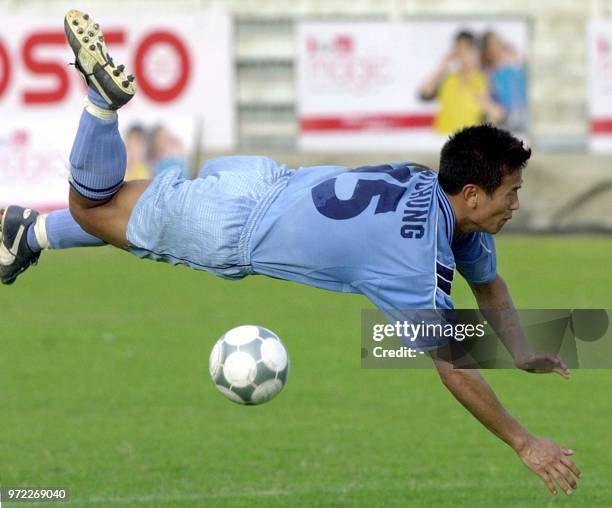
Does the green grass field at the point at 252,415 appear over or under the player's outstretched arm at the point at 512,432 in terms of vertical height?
under

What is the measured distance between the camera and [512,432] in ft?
21.2

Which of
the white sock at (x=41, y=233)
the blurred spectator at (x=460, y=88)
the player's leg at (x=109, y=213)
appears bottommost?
the blurred spectator at (x=460, y=88)

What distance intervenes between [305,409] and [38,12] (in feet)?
46.7

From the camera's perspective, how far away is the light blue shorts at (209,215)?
7.28 m

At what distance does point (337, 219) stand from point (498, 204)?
2.58ft

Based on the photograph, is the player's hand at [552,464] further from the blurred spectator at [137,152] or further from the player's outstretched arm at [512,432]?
the blurred spectator at [137,152]

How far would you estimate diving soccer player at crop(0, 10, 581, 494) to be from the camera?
22.2 feet

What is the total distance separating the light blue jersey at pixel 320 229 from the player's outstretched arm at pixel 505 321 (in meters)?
0.12

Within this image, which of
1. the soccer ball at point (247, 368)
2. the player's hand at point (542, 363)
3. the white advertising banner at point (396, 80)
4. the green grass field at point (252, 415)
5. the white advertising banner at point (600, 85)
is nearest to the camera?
the player's hand at point (542, 363)

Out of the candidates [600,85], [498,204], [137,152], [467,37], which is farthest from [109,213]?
[600,85]

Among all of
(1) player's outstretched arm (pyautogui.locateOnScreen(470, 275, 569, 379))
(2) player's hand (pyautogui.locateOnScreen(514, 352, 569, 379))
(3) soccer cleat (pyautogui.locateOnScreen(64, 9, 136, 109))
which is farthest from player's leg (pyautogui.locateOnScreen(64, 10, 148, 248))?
(2) player's hand (pyautogui.locateOnScreen(514, 352, 569, 379))

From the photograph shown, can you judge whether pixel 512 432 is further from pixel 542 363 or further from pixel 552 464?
pixel 542 363

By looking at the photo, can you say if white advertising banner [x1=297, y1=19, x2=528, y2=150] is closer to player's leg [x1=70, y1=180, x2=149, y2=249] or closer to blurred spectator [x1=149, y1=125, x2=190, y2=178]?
blurred spectator [x1=149, y1=125, x2=190, y2=178]

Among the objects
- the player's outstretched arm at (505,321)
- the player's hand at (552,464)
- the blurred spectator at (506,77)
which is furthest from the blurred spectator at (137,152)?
the player's hand at (552,464)
